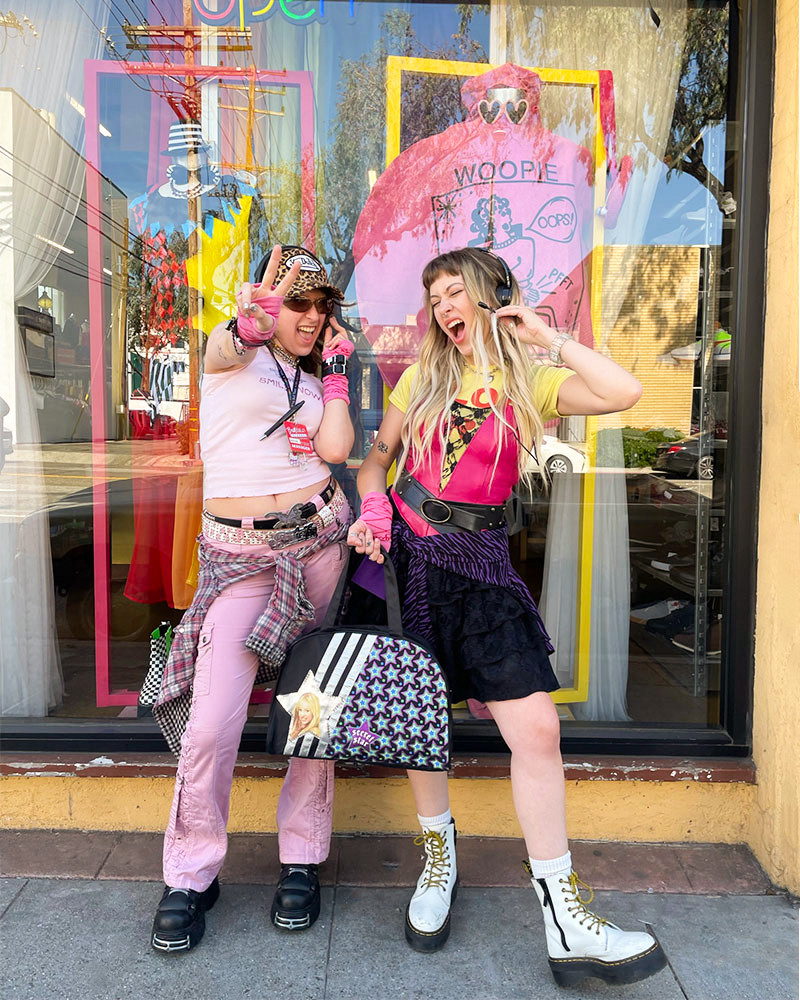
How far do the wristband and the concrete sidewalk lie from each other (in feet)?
5.06

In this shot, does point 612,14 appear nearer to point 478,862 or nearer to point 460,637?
point 460,637

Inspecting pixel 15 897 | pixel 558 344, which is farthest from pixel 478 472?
pixel 15 897

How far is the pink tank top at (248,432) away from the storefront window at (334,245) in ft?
2.89

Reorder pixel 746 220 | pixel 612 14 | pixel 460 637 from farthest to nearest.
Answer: pixel 612 14
pixel 746 220
pixel 460 637

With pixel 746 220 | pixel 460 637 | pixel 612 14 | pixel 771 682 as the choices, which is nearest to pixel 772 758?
pixel 771 682

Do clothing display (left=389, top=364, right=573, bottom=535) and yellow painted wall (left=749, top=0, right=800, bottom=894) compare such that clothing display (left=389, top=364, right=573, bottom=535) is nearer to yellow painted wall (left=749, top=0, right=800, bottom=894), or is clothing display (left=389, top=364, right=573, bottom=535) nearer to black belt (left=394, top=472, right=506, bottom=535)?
black belt (left=394, top=472, right=506, bottom=535)

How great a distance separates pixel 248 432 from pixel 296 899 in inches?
53.5

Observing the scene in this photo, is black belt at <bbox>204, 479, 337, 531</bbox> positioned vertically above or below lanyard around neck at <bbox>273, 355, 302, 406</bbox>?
below

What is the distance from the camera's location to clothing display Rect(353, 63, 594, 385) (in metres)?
3.10

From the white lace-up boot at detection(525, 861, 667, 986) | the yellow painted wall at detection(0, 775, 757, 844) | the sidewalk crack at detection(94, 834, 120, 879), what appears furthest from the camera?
the yellow painted wall at detection(0, 775, 757, 844)

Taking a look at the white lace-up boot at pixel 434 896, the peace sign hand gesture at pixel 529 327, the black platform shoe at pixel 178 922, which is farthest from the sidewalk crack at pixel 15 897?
the peace sign hand gesture at pixel 529 327

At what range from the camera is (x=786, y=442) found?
248cm

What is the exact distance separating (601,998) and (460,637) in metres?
0.97

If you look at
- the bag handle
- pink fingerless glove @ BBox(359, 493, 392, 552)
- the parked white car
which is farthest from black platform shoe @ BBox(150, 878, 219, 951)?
the parked white car
